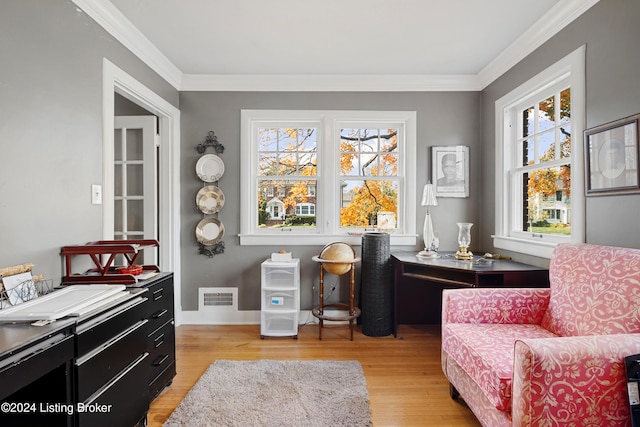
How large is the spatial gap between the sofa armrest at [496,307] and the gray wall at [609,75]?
0.55 metres

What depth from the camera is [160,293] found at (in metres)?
1.96

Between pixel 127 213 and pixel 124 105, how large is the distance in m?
1.19

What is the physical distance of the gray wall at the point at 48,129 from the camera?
4.83ft

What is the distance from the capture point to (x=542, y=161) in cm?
254

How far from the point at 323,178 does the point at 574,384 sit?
2568mm

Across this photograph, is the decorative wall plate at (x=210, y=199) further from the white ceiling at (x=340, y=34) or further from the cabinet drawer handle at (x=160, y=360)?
the cabinet drawer handle at (x=160, y=360)

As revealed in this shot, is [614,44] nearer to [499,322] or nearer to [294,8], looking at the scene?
[499,322]

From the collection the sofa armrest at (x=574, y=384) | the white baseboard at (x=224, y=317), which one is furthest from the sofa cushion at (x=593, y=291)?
the white baseboard at (x=224, y=317)

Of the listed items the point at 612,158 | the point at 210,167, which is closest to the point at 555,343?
the point at 612,158

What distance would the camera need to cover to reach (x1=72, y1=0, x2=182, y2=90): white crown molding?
2004 millimetres

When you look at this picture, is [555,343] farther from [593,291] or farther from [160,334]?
[160,334]

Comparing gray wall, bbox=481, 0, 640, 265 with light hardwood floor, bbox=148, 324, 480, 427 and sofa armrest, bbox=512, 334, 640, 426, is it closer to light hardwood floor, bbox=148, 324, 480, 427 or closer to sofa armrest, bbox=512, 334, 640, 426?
sofa armrest, bbox=512, 334, 640, 426

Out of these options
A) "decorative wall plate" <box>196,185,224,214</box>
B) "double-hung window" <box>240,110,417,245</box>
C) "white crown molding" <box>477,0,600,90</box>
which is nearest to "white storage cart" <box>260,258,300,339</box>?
"double-hung window" <box>240,110,417,245</box>

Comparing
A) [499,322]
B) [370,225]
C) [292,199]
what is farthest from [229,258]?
[499,322]
